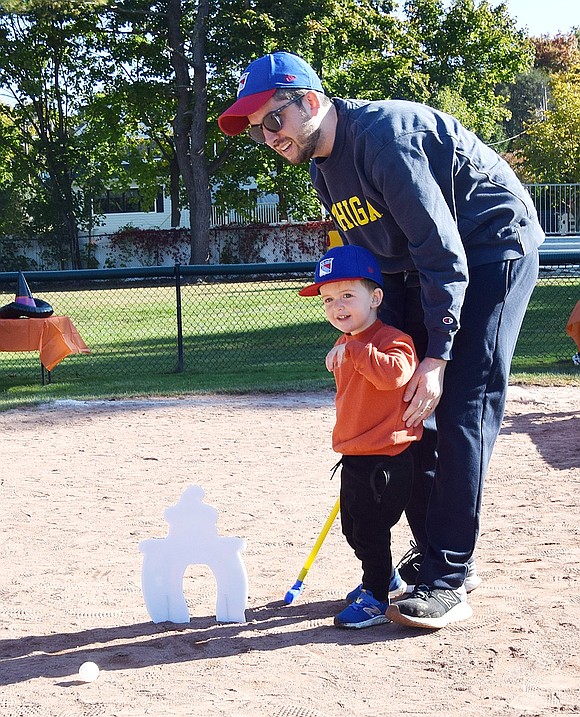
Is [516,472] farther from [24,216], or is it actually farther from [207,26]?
[24,216]

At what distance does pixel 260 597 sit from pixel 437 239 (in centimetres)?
162

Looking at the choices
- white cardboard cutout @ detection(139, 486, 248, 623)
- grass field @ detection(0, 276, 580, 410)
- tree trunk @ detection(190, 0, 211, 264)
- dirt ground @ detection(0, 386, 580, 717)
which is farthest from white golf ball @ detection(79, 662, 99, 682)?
tree trunk @ detection(190, 0, 211, 264)

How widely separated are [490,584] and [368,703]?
1.18 metres

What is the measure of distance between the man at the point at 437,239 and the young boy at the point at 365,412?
3.7 inches

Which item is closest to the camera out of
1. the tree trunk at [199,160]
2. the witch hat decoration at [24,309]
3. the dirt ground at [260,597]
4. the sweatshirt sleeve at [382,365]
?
the dirt ground at [260,597]

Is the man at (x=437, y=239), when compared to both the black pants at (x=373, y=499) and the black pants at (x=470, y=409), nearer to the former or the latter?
the black pants at (x=470, y=409)

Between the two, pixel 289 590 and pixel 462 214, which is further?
pixel 289 590

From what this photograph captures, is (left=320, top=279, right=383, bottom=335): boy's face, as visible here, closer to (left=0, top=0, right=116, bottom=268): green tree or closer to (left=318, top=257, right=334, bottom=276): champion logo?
(left=318, top=257, right=334, bottom=276): champion logo

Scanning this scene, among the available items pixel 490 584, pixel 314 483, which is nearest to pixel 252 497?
pixel 314 483

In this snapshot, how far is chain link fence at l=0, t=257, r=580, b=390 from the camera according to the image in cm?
1052

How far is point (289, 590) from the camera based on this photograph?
3811 mm

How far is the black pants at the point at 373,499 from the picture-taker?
11.0 ft

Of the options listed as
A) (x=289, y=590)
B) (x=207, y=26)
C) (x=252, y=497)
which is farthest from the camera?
(x=207, y=26)

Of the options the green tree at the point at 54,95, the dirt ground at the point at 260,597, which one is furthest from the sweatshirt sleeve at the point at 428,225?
the green tree at the point at 54,95
